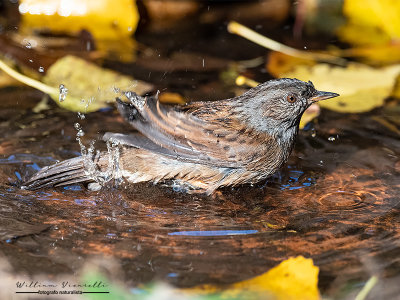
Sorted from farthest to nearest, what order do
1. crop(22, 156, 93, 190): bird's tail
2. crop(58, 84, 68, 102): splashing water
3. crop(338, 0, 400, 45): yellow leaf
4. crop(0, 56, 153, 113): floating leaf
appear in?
crop(338, 0, 400, 45): yellow leaf
crop(0, 56, 153, 113): floating leaf
crop(58, 84, 68, 102): splashing water
crop(22, 156, 93, 190): bird's tail

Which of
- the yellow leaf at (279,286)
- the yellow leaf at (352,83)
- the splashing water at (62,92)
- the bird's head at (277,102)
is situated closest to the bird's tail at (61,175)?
the splashing water at (62,92)

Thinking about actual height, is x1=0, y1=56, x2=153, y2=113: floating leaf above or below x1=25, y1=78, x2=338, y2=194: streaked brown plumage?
above

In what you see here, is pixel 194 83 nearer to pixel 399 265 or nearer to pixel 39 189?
pixel 39 189

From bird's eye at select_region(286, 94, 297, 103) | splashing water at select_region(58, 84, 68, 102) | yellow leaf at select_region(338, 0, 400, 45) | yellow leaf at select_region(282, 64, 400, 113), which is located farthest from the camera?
yellow leaf at select_region(338, 0, 400, 45)

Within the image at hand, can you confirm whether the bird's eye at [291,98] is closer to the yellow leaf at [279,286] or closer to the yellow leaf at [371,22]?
the yellow leaf at [279,286]

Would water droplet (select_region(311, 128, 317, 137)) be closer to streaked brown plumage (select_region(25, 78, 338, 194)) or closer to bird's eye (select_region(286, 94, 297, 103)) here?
streaked brown plumage (select_region(25, 78, 338, 194))

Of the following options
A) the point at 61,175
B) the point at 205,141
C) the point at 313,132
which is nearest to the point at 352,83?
Result: the point at 313,132

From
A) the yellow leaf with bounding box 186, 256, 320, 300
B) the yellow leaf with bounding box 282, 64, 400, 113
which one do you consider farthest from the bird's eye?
the yellow leaf with bounding box 186, 256, 320, 300
